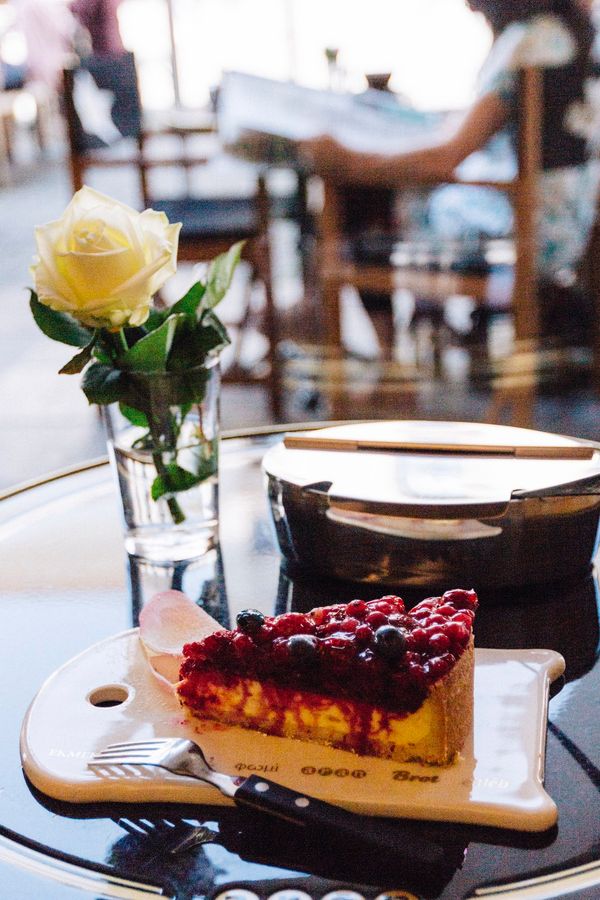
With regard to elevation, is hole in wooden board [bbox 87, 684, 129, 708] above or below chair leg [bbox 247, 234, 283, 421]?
above

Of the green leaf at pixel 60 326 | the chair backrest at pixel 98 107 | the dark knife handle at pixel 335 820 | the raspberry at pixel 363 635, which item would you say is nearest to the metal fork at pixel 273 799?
the dark knife handle at pixel 335 820

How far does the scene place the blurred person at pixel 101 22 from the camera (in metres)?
5.20

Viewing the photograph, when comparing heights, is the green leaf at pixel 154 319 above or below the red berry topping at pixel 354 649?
above

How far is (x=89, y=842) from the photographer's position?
619 mm

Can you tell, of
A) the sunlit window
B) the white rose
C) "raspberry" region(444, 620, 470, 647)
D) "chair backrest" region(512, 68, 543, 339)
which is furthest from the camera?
the sunlit window

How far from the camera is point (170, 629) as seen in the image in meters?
0.81

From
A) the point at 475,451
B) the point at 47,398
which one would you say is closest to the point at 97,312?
the point at 475,451

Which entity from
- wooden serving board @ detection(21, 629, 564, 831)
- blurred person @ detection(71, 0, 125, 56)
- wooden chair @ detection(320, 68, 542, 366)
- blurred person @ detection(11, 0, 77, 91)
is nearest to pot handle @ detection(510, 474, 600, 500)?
wooden serving board @ detection(21, 629, 564, 831)

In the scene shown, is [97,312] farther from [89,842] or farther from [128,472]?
[89,842]

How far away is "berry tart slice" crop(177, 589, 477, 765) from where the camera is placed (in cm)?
66

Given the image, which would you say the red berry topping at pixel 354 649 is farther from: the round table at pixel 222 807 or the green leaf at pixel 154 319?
the green leaf at pixel 154 319

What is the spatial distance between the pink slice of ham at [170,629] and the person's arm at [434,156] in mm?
1837

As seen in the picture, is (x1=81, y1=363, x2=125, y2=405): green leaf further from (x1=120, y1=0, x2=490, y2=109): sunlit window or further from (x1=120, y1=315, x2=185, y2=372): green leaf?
(x1=120, y1=0, x2=490, y2=109): sunlit window

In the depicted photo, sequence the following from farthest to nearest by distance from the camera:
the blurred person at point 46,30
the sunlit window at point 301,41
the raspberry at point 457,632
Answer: the blurred person at point 46,30
the sunlit window at point 301,41
the raspberry at point 457,632
